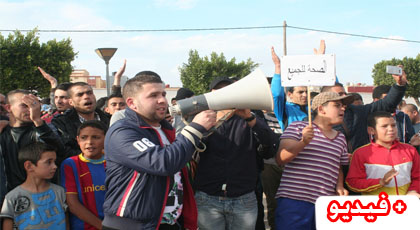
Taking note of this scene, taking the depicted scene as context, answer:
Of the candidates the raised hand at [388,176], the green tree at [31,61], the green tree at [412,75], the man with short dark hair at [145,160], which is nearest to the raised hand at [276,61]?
the raised hand at [388,176]

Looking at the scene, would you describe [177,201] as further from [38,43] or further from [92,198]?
[38,43]

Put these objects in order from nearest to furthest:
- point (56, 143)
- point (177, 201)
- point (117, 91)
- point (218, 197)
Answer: point (177, 201), point (218, 197), point (56, 143), point (117, 91)

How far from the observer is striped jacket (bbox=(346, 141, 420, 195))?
354 cm

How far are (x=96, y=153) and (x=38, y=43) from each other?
20.9 metres

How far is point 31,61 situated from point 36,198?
67.3 feet

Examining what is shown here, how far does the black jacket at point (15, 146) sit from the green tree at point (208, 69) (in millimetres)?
28906

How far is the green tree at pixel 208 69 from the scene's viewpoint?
33.0 metres

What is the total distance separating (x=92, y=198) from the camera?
3.28 meters

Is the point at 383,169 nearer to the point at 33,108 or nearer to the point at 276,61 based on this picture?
the point at 276,61

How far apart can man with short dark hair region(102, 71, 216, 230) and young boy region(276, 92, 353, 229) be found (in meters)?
1.12

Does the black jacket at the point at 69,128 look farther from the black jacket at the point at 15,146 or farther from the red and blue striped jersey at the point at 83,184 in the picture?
the red and blue striped jersey at the point at 83,184

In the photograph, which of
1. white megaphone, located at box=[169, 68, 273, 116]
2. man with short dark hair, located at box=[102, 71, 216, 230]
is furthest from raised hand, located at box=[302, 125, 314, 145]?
man with short dark hair, located at box=[102, 71, 216, 230]

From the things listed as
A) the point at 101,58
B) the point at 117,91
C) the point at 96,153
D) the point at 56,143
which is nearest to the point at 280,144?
the point at 96,153

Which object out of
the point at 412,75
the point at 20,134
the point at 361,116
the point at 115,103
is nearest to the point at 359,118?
the point at 361,116
